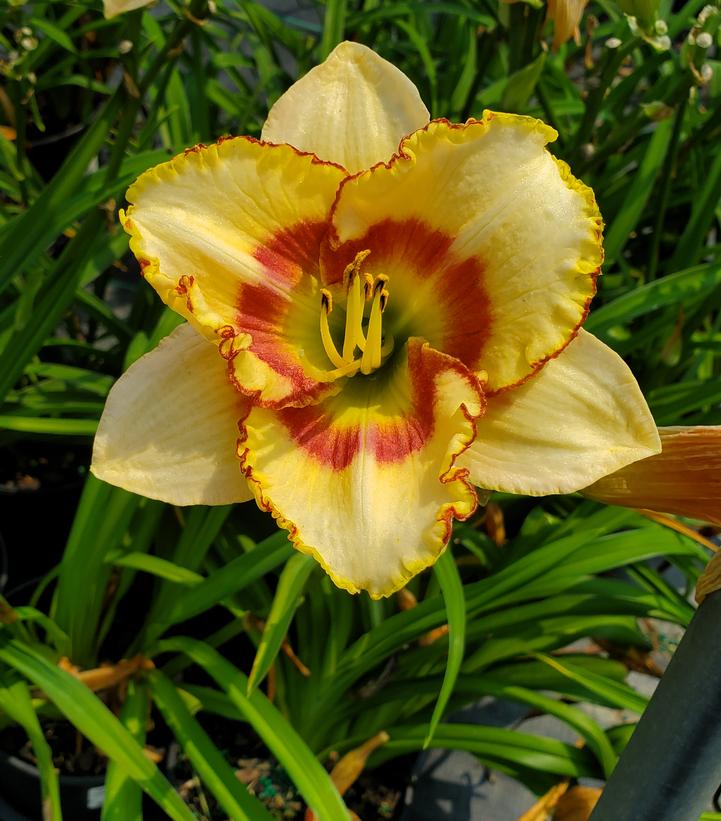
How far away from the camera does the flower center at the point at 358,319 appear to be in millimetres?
724

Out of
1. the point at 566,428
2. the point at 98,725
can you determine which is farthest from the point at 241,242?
the point at 98,725

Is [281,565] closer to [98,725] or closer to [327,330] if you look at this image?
[98,725]

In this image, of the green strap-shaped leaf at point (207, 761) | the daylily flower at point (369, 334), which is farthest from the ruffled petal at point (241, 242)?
the green strap-shaped leaf at point (207, 761)

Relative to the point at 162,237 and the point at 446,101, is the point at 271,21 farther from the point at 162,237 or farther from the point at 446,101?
the point at 162,237

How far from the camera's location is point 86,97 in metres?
2.11

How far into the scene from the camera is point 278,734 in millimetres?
980

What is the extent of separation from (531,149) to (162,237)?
0.33m

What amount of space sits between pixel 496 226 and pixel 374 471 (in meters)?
0.24

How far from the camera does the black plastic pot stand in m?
1.12

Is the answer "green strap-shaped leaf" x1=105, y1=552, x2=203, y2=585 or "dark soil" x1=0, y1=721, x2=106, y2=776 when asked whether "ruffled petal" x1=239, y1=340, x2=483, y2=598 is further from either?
"dark soil" x1=0, y1=721, x2=106, y2=776

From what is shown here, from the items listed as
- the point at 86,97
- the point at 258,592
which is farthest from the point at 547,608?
the point at 86,97

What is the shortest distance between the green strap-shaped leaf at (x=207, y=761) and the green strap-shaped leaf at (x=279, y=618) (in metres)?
0.11

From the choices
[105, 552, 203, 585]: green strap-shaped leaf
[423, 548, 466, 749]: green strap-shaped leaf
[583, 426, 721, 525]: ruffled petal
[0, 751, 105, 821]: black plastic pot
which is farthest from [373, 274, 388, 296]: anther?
[0, 751, 105, 821]: black plastic pot

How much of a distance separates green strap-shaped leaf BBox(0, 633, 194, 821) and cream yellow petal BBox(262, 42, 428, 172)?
0.68m
